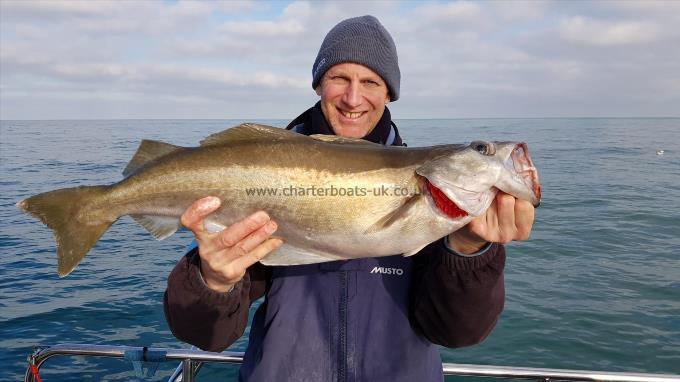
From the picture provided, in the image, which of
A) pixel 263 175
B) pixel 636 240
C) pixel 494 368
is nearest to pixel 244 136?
pixel 263 175

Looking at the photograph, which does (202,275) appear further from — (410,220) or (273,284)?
(410,220)

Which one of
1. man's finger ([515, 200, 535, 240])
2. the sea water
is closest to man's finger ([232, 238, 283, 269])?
man's finger ([515, 200, 535, 240])

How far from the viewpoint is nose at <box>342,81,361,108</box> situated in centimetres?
398

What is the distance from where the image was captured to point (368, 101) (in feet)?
13.4

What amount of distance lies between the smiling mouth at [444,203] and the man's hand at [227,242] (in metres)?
1.06

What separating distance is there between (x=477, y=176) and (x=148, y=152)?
2.31m

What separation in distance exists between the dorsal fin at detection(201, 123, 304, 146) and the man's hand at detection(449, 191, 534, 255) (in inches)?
52.5

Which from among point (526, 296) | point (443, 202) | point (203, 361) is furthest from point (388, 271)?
point (526, 296)

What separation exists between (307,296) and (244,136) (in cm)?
121

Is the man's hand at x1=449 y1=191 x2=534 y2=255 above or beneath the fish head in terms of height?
beneath

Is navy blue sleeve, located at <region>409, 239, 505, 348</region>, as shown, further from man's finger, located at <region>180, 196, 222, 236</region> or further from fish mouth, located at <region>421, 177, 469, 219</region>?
man's finger, located at <region>180, 196, 222, 236</region>

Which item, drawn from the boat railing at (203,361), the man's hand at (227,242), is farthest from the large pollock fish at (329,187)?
the boat railing at (203,361)

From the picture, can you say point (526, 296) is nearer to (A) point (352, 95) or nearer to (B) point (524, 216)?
(A) point (352, 95)

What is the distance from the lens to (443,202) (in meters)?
3.15
